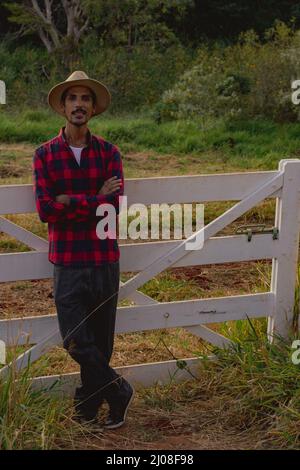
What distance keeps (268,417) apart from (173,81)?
1212 centimetres

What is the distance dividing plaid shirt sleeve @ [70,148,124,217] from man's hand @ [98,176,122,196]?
18 millimetres

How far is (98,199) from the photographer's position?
14.8 ft

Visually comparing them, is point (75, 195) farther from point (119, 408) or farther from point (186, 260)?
point (119, 408)

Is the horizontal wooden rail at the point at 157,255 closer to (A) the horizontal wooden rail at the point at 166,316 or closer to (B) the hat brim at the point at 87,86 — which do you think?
(A) the horizontal wooden rail at the point at 166,316

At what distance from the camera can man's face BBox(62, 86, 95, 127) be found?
4.63 m

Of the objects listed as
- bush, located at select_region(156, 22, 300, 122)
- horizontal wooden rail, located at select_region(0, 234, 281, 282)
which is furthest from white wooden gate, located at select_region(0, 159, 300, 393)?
bush, located at select_region(156, 22, 300, 122)

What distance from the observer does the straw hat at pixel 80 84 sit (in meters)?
4.63

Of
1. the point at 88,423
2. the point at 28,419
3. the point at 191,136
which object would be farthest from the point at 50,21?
the point at 28,419

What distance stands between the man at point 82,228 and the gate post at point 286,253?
1.17 m

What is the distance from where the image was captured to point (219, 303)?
5344 millimetres

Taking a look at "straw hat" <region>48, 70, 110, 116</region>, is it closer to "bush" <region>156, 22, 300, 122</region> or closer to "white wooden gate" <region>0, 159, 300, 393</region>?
"white wooden gate" <region>0, 159, 300, 393</region>

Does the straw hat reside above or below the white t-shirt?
above

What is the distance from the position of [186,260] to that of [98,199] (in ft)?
2.97

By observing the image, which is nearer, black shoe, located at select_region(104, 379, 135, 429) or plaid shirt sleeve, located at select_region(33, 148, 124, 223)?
plaid shirt sleeve, located at select_region(33, 148, 124, 223)
